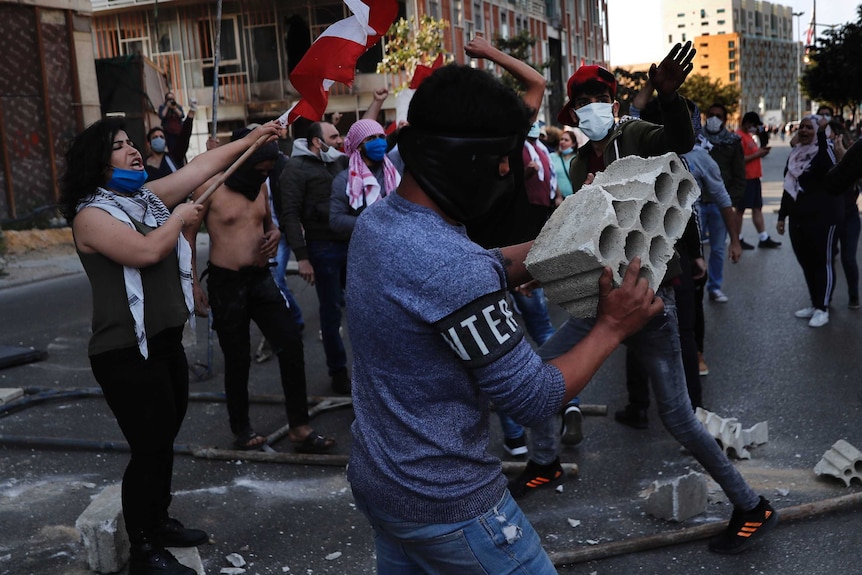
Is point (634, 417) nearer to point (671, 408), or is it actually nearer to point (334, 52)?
point (671, 408)

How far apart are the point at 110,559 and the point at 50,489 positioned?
4.21 feet

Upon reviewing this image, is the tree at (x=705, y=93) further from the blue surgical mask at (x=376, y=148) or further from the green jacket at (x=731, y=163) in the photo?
the blue surgical mask at (x=376, y=148)

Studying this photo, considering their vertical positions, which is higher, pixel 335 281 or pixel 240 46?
pixel 240 46

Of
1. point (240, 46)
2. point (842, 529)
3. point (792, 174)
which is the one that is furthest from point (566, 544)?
point (240, 46)

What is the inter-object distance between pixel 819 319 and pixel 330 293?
14.6ft

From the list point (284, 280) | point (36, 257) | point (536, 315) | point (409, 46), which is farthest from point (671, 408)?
point (409, 46)

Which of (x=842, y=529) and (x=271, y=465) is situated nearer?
(x=842, y=529)

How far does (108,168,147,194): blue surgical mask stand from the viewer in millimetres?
3768

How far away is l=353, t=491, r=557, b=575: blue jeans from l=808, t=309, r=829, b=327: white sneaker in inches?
263

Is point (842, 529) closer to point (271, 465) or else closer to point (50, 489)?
point (271, 465)

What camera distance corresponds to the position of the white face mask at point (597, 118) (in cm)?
447

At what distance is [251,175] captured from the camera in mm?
5566

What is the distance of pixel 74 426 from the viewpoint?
6.20 meters

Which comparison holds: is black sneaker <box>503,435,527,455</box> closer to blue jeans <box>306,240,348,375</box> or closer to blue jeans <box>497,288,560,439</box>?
blue jeans <box>497,288,560,439</box>
